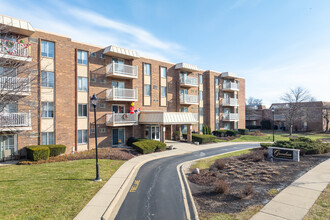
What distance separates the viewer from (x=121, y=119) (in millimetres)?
23094

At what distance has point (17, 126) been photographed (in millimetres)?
16125

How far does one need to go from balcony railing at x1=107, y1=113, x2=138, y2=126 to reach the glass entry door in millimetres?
1732

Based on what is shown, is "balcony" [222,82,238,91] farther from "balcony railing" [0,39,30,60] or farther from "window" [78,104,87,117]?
"balcony railing" [0,39,30,60]

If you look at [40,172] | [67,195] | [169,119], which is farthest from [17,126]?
[169,119]

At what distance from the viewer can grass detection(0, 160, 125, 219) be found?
7543mm

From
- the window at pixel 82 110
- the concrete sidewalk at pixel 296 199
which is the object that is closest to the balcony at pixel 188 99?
the window at pixel 82 110

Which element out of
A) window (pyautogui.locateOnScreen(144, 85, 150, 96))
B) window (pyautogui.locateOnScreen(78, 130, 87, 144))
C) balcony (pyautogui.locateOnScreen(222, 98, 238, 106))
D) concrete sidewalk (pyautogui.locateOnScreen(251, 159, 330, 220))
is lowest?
concrete sidewalk (pyautogui.locateOnScreen(251, 159, 330, 220))

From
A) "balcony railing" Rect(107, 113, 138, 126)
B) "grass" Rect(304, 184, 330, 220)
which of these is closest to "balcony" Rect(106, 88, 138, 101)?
"balcony railing" Rect(107, 113, 138, 126)

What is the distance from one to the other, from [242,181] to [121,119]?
50.2 ft

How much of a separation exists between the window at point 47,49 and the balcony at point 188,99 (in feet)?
58.1

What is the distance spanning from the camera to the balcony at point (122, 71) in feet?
74.0

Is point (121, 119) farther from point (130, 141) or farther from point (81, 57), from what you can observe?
point (81, 57)

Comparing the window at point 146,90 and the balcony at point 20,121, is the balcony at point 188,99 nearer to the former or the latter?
the window at point 146,90

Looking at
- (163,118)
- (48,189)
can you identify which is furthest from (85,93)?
(48,189)
